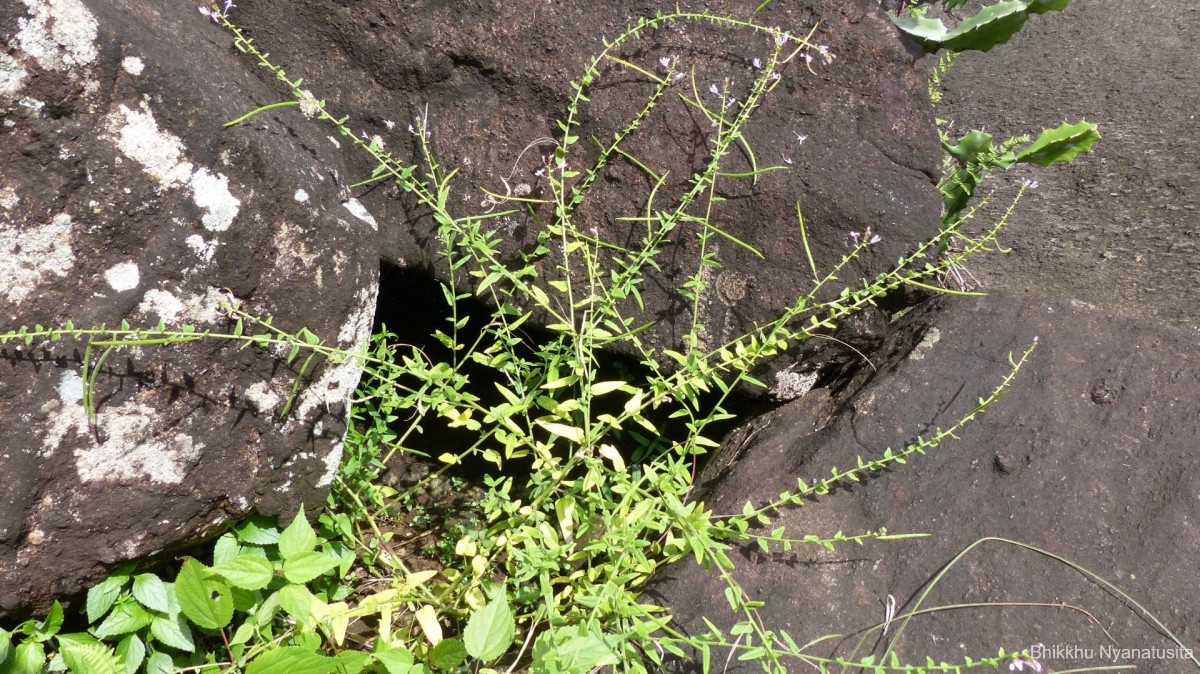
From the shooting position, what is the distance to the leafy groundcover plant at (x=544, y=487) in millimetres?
1697

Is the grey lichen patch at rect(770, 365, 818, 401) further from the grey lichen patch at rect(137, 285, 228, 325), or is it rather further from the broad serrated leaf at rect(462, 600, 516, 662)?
the grey lichen patch at rect(137, 285, 228, 325)

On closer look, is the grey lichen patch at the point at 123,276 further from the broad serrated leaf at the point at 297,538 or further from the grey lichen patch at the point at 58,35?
the broad serrated leaf at the point at 297,538

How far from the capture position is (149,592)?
177 cm

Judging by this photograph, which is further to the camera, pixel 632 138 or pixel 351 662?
pixel 632 138

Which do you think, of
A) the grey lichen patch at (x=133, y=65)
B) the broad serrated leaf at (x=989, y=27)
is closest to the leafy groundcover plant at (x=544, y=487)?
the grey lichen patch at (x=133, y=65)

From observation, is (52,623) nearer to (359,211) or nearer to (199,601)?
(199,601)

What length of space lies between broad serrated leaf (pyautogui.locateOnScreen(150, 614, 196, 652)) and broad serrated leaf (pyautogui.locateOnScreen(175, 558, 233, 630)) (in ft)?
0.37

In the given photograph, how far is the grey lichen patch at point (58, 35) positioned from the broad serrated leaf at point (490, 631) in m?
1.24

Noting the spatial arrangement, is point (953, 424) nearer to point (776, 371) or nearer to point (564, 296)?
point (776, 371)

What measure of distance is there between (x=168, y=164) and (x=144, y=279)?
223mm

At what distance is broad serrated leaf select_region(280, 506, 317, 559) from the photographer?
173 centimetres

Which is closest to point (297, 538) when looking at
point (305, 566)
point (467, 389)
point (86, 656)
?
point (305, 566)

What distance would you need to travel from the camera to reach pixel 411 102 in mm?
2104

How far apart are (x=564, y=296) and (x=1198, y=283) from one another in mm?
1654
